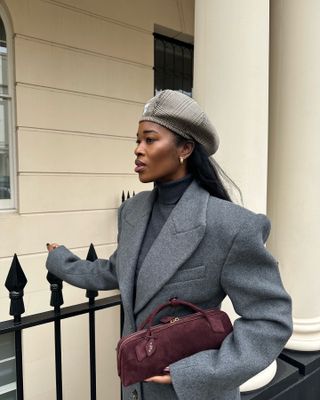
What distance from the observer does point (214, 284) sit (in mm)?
1287

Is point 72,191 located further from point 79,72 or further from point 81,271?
point 81,271

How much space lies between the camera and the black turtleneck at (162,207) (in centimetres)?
139

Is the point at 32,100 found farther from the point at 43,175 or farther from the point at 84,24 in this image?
the point at 84,24

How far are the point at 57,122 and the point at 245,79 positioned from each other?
8.78ft

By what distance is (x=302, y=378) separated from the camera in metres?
2.58

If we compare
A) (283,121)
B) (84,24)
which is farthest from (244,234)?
(84,24)

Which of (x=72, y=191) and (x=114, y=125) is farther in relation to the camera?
(x=114, y=125)

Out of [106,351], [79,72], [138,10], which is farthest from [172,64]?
[106,351]

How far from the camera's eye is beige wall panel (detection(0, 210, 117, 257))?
390 centimetres

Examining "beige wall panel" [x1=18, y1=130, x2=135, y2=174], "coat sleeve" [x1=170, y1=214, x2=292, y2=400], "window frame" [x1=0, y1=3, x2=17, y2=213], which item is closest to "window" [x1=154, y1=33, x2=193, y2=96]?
"beige wall panel" [x1=18, y1=130, x2=135, y2=174]

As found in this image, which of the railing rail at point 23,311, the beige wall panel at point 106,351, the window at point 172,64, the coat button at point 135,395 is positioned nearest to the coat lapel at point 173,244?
the coat button at point 135,395

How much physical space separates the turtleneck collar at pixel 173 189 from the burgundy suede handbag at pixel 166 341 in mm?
370

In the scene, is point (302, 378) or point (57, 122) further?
point (57, 122)

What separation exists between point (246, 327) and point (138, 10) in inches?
182
